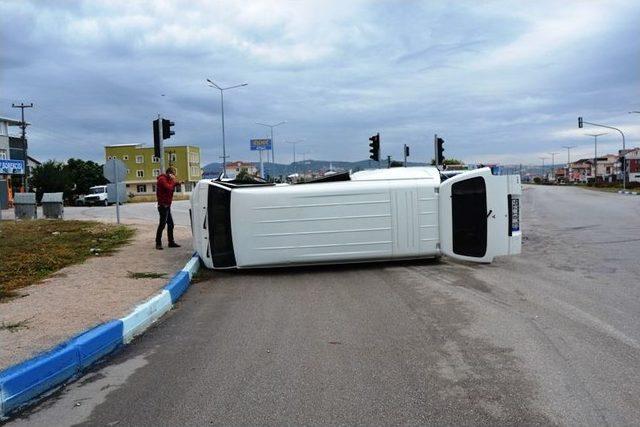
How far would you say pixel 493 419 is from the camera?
407cm

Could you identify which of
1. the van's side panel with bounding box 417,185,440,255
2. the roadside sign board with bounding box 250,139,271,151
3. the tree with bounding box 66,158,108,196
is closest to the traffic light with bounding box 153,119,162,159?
the van's side panel with bounding box 417,185,440,255

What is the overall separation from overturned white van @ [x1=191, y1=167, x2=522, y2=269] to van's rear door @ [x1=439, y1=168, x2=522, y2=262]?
0.02 metres

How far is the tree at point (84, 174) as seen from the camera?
8600 cm

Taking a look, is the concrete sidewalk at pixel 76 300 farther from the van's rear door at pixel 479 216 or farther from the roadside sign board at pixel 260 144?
the roadside sign board at pixel 260 144

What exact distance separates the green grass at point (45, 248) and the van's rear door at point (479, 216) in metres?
6.99

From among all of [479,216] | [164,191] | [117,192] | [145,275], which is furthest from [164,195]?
[117,192]

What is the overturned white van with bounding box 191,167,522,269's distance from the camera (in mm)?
10531

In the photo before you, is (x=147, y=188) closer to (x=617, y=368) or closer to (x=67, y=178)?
(x=67, y=178)

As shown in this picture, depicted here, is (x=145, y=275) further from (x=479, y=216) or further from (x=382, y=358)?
(x=479, y=216)

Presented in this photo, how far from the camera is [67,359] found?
5.27m

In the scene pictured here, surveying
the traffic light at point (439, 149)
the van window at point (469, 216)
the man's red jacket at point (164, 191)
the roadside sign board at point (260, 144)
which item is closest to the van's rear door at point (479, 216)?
the van window at point (469, 216)

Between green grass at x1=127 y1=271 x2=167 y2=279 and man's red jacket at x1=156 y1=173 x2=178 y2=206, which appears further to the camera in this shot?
man's red jacket at x1=156 y1=173 x2=178 y2=206

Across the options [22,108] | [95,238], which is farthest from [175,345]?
[22,108]

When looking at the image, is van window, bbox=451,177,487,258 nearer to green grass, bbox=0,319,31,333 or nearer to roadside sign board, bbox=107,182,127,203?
green grass, bbox=0,319,31,333
